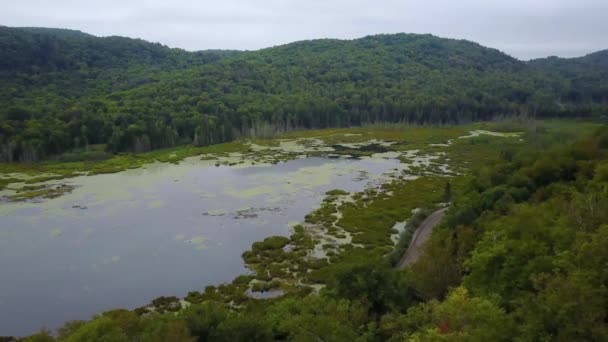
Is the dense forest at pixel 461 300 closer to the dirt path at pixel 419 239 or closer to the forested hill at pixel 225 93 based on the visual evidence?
the dirt path at pixel 419 239

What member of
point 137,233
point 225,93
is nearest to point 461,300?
point 137,233

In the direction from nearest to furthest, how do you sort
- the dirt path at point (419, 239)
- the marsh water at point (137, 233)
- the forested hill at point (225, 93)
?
the marsh water at point (137, 233) < the dirt path at point (419, 239) < the forested hill at point (225, 93)

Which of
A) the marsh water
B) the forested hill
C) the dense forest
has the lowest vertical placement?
the marsh water

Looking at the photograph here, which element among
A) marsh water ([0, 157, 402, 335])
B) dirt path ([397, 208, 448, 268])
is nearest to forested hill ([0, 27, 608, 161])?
marsh water ([0, 157, 402, 335])

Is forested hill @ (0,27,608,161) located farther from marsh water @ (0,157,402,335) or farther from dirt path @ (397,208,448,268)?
dirt path @ (397,208,448,268)

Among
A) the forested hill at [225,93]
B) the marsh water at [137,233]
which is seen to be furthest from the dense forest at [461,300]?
the forested hill at [225,93]
